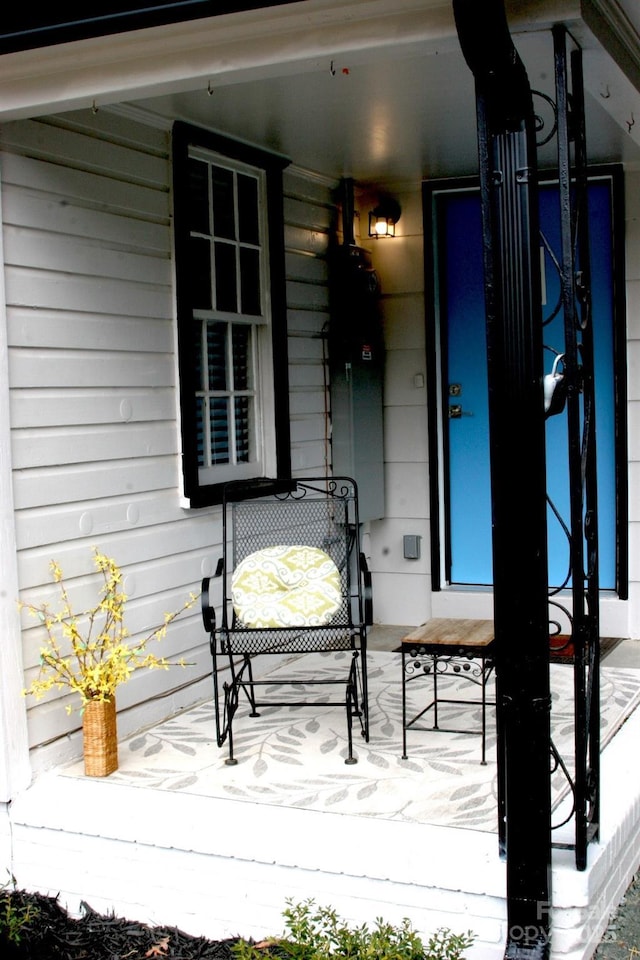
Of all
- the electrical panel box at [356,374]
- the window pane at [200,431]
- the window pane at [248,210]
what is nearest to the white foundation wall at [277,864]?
the window pane at [200,431]

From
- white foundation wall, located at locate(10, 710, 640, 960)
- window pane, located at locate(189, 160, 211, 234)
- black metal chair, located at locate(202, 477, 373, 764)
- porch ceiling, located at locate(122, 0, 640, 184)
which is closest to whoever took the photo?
white foundation wall, located at locate(10, 710, 640, 960)

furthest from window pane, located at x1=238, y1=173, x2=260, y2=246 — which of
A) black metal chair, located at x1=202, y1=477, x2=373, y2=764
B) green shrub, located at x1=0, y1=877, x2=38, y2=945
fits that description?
green shrub, located at x1=0, y1=877, x2=38, y2=945

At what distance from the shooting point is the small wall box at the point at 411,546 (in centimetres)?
656

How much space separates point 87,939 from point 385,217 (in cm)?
437

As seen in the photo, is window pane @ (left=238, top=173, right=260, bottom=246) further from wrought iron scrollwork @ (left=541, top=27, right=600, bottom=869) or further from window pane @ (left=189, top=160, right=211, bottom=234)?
wrought iron scrollwork @ (left=541, top=27, right=600, bottom=869)

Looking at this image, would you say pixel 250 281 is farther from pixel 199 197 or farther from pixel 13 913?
pixel 13 913

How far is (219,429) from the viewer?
17.6ft

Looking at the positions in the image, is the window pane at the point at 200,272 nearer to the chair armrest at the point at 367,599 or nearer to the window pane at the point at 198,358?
the window pane at the point at 198,358

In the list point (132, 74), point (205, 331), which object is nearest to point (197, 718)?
point (205, 331)

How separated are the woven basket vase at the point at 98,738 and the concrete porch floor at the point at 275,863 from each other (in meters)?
0.08

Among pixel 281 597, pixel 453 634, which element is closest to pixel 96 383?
pixel 281 597

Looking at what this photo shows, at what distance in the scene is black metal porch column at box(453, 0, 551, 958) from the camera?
2.90 metres

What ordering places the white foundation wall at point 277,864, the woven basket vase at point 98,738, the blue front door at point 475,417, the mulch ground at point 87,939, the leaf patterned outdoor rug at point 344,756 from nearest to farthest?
the white foundation wall at point 277,864
the mulch ground at point 87,939
the leaf patterned outdoor rug at point 344,756
the woven basket vase at point 98,738
the blue front door at point 475,417

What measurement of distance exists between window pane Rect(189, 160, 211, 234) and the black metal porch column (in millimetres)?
2400
